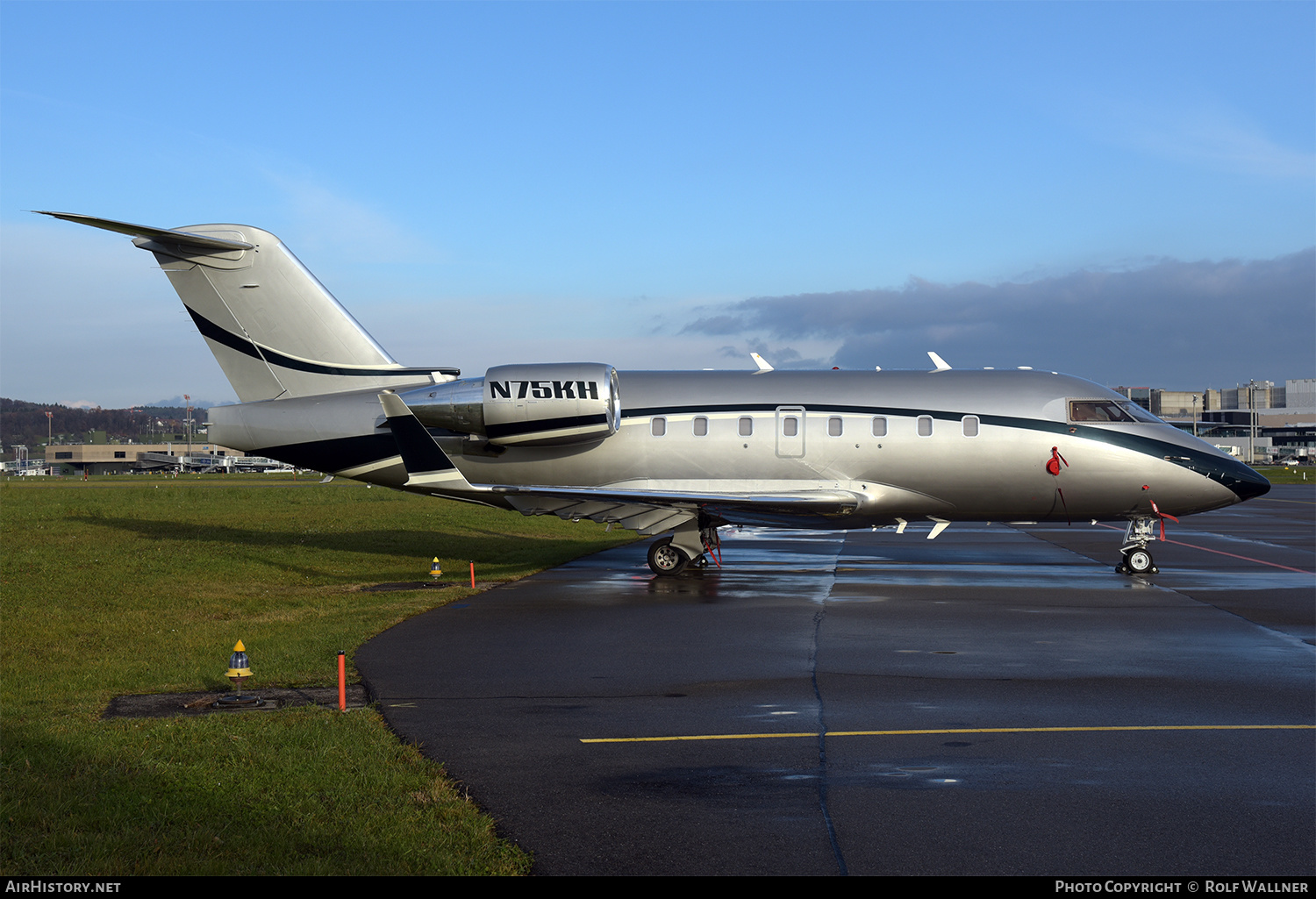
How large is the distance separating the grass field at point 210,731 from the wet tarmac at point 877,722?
0.68m

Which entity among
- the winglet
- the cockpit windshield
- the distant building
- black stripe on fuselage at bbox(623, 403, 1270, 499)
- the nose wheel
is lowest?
the distant building

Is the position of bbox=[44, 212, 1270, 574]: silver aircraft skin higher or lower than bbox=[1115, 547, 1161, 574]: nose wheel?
higher

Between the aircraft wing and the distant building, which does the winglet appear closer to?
the aircraft wing

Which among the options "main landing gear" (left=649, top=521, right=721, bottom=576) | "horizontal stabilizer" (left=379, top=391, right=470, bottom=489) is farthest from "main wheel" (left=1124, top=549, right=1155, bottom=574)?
"horizontal stabilizer" (left=379, top=391, right=470, bottom=489)

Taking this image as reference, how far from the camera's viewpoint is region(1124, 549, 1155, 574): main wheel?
20.5 meters

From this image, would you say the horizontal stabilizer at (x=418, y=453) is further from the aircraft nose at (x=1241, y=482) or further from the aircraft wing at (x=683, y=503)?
the aircraft nose at (x=1241, y=482)

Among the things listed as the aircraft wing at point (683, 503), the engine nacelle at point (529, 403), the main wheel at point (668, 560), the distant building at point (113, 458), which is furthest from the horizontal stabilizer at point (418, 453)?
the distant building at point (113, 458)

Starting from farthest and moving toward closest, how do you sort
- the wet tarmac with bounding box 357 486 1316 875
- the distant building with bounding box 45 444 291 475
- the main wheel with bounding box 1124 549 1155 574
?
1. the distant building with bounding box 45 444 291 475
2. the main wheel with bounding box 1124 549 1155 574
3. the wet tarmac with bounding box 357 486 1316 875

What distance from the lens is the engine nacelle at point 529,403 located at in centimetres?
1969

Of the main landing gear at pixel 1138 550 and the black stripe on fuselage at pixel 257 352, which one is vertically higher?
the black stripe on fuselage at pixel 257 352

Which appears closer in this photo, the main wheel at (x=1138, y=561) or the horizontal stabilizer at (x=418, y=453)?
the horizontal stabilizer at (x=418, y=453)

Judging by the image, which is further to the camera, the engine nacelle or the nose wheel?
the nose wheel

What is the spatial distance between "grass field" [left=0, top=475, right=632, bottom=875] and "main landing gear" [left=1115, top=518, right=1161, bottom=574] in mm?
12285
